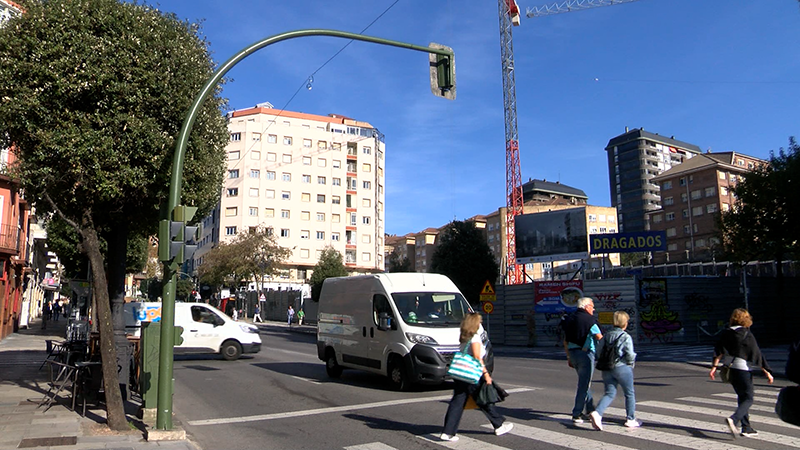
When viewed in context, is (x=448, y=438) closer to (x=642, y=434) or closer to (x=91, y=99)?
(x=642, y=434)

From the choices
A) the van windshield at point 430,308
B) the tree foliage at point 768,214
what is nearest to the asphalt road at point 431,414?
the van windshield at point 430,308

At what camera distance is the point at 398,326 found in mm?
11695

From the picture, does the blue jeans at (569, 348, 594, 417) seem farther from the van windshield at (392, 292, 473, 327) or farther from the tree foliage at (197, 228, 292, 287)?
the tree foliage at (197, 228, 292, 287)

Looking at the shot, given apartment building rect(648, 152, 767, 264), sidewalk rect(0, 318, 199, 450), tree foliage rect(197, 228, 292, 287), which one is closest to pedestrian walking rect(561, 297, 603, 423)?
sidewalk rect(0, 318, 199, 450)

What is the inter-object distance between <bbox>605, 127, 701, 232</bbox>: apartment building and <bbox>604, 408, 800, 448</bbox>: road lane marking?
5430 inches

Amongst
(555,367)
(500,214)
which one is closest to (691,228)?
(500,214)

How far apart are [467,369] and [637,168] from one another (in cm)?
14655

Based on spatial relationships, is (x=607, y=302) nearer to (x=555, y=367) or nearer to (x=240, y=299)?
(x=555, y=367)

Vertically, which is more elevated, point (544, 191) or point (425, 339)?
point (544, 191)

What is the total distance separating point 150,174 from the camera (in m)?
10.5

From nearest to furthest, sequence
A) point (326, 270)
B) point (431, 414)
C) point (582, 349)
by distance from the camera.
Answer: point (582, 349) → point (431, 414) → point (326, 270)

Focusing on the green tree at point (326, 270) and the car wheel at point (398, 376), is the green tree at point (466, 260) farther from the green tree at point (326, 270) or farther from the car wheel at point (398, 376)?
the car wheel at point (398, 376)

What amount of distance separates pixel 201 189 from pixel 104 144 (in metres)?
2.93

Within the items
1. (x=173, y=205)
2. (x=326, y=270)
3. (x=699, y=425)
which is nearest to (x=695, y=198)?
→ (x=326, y=270)
